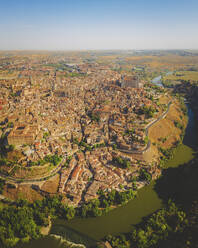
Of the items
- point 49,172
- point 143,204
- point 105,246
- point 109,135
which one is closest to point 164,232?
point 143,204

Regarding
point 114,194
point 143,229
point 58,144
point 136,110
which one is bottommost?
point 143,229

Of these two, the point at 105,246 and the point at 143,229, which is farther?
the point at 143,229

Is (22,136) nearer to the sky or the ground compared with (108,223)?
nearer to the sky

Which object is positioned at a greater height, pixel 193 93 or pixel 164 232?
pixel 193 93

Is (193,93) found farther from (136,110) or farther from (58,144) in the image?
(58,144)

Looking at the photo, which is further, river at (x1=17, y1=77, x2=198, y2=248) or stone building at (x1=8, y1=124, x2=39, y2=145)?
stone building at (x1=8, y1=124, x2=39, y2=145)

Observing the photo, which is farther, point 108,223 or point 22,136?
point 22,136

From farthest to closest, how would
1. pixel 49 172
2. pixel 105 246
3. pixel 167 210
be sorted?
1. pixel 49 172
2. pixel 167 210
3. pixel 105 246

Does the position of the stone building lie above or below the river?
above

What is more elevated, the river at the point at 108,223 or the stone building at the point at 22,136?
the stone building at the point at 22,136

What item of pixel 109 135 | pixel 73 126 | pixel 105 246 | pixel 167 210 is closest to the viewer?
pixel 105 246

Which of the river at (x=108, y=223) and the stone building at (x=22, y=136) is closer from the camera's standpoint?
the river at (x=108, y=223)
